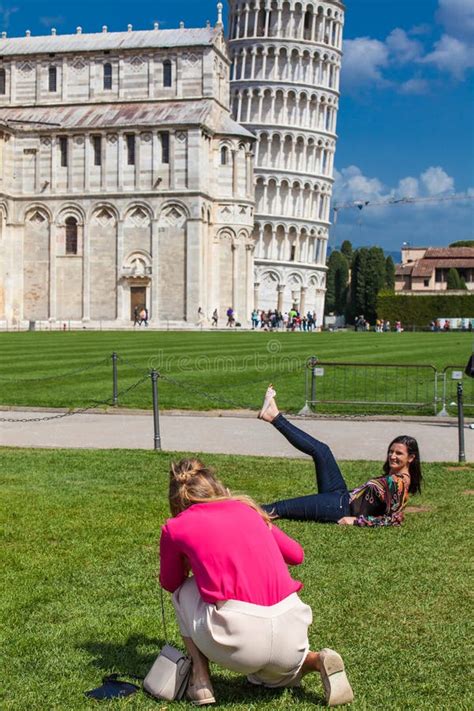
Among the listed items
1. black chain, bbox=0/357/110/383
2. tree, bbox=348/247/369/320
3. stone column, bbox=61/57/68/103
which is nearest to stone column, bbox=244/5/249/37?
tree, bbox=348/247/369/320

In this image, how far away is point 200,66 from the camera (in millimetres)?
80125

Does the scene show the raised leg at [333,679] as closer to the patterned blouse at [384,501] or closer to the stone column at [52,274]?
the patterned blouse at [384,501]

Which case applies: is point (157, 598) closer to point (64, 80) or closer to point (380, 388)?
point (380, 388)

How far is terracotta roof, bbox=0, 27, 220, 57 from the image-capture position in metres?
81.4

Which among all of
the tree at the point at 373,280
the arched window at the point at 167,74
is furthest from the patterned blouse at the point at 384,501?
the tree at the point at 373,280

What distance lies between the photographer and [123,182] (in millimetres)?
78375

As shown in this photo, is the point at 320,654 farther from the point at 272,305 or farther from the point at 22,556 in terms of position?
the point at 272,305

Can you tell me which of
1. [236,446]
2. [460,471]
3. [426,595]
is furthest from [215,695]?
[236,446]

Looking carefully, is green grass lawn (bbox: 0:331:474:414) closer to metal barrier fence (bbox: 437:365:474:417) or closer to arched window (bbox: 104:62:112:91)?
metal barrier fence (bbox: 437:365:474:417)

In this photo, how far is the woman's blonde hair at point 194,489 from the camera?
5945 mm

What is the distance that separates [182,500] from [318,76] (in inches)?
4548

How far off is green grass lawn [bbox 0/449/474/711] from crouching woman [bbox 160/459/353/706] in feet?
0.74

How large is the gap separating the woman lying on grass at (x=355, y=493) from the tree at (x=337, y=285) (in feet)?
398

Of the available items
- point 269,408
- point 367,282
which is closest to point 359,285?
point 367,282
